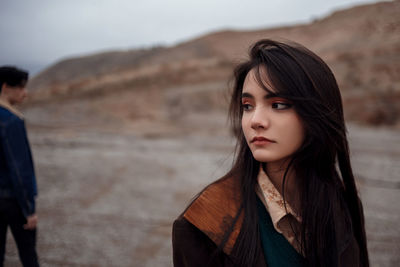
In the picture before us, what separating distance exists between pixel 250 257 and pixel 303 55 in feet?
2.74

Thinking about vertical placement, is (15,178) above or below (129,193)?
above

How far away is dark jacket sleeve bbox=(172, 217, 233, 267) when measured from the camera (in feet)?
3.90

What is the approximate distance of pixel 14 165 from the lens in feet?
7.68

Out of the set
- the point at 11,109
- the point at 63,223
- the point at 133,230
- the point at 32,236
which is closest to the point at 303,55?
the point at 11,109

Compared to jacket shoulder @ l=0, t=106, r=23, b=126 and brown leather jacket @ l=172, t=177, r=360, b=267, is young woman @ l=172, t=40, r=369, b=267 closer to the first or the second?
brown leather jacket @ l=172, t=177, r=360, b=267

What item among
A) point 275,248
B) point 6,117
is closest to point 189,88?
point 6,117

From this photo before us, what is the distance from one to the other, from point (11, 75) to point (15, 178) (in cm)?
86

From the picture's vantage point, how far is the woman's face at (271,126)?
4.00 feet

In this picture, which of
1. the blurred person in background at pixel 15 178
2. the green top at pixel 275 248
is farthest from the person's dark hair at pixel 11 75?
the green top at pixel 275 248

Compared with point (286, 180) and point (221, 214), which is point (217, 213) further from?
point (286, 180)

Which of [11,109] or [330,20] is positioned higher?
[330,20]

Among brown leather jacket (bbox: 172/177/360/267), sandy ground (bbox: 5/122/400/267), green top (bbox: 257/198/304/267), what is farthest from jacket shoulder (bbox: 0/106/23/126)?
green top (bbox: 257/198/304/267)

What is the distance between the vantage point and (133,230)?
4570 millimetres

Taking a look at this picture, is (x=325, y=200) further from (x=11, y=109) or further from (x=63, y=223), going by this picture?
(x=63, y=223)
